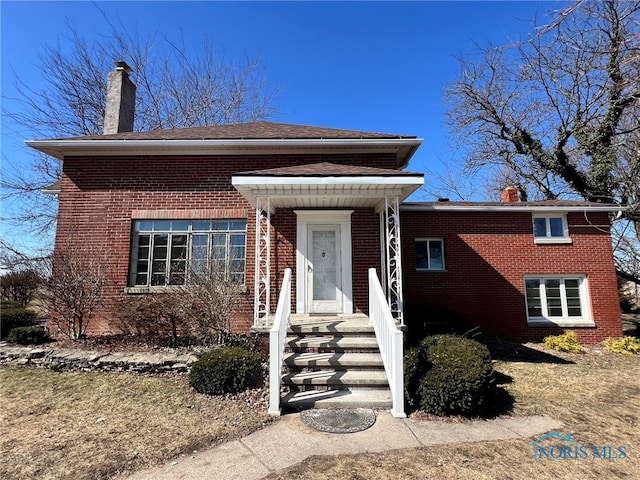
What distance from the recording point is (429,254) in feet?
35.7

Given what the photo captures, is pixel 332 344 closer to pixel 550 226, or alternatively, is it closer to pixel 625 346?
pixel 550 226

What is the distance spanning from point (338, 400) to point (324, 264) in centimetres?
377

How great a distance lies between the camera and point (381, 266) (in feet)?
27.3

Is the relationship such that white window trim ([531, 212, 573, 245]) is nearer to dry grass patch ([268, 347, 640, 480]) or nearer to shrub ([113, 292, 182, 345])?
dry grass patch ([268, 347, 640, 480])

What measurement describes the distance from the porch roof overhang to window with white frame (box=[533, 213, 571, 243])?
6120 mm

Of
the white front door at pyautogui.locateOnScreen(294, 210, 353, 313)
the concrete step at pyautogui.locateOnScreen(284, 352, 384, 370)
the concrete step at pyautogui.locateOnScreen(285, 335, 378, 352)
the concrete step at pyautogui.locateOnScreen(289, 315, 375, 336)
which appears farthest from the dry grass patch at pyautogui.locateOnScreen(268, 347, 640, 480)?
the white front door at pyautogui.locateOnScreen(294, 210, 353, 313)

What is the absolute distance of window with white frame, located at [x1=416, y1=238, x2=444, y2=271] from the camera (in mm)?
10844

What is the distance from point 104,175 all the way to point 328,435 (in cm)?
831

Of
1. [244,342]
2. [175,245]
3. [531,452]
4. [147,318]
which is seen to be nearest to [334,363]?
[244,342]

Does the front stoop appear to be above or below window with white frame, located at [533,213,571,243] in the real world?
below

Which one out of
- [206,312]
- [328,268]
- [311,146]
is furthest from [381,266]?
[206,312]

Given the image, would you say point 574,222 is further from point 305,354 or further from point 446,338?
point 305,354

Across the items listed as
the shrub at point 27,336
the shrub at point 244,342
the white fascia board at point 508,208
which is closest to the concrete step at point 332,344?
the shrub at point 244,342

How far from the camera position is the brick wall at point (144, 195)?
28.6 feet
